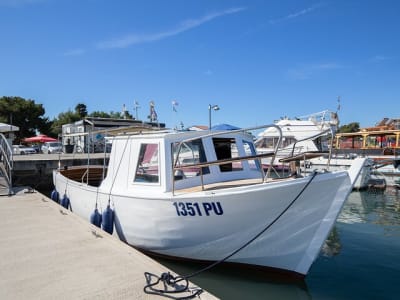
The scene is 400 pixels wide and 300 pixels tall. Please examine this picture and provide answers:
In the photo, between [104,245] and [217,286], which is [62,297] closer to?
[104,245]

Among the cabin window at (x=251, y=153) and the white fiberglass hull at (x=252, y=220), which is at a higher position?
the cabin window at (x=251, y=153)

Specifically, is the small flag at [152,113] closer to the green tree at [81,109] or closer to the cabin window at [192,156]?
the cabin window at [192,156]

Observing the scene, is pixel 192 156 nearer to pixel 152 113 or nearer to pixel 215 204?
pixel 215 204

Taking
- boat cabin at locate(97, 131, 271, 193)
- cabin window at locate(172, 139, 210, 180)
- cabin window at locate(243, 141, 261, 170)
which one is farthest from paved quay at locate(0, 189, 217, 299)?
cabin window at locate(243, 141, 261, 170)

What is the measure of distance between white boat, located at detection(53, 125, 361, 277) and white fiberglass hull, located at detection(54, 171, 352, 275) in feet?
0.05

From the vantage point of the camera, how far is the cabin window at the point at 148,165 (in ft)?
20.6

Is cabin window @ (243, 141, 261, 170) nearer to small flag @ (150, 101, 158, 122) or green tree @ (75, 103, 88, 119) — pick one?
small flag @ (150, 101, 158, 122)

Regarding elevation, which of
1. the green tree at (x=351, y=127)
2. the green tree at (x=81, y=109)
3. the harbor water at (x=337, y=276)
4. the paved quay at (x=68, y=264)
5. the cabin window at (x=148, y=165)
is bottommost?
the harbor water at (x=337, y=276)

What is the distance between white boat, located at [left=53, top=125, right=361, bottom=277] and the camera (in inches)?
187

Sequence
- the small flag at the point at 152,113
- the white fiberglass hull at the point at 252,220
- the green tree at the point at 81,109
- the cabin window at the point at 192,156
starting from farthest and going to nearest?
the green tree at the point at 81,109, the small flag at the point at 152,113, the cabin window at the point at 192,156, the white fiberglass hull at the point at 252,220

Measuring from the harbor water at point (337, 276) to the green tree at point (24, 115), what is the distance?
43.0 m

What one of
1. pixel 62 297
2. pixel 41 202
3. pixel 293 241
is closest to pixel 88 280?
pixel 62 297

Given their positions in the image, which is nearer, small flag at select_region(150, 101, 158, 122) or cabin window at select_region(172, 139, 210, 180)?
cabin window at select_region(172, 139, 210, 180)

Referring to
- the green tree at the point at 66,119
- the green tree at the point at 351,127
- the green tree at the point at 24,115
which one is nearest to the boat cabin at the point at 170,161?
the green tree at the point at 24,115
